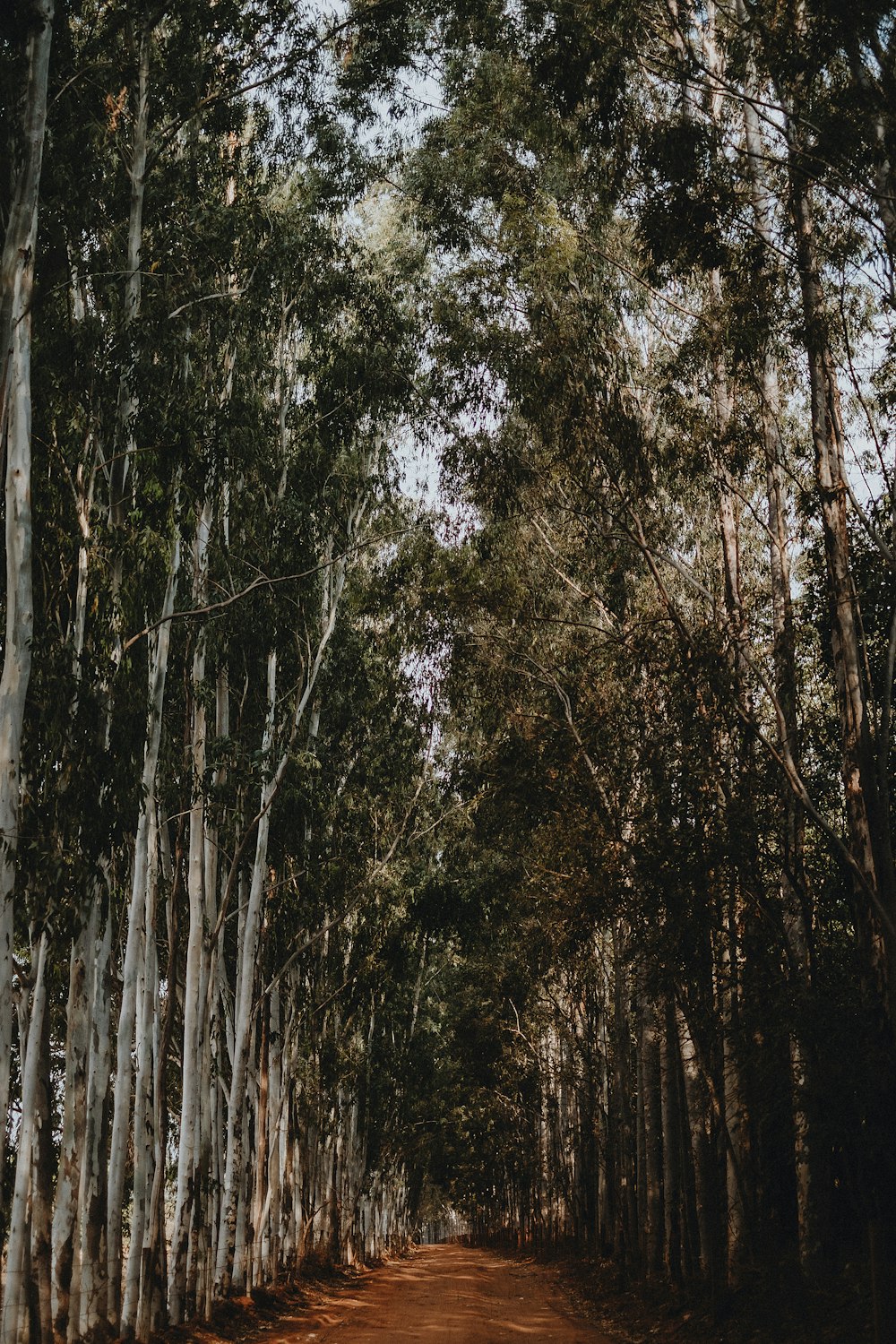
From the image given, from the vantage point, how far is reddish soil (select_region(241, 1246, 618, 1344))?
37.0 ft

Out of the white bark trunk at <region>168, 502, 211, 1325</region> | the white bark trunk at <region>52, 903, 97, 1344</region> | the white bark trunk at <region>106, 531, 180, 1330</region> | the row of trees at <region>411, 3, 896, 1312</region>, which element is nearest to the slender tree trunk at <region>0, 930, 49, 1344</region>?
the white bark trunk at <region>52, 903, 97, 1344</region>

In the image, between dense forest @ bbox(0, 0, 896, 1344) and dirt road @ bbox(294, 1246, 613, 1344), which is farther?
dirt road @ bbox(294, 1246, 613, 1344)

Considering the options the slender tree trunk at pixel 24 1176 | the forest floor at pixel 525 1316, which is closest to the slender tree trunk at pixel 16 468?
the slender tree trunk at pixel 24 1176

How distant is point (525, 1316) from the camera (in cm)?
1386

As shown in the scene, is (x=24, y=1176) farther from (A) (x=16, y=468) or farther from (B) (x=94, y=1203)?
(A) (x=16, y=468)

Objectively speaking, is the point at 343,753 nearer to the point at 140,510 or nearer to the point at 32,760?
the point at 140,510

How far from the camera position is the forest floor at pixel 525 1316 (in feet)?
31.1

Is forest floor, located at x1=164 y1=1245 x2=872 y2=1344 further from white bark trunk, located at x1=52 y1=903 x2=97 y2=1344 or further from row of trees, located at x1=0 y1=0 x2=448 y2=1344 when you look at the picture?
white bark trunk, located at x1=52 y1=903 x2=97 y2=1344

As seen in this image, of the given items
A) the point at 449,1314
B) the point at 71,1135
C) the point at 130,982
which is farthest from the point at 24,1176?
the point at 449,1314

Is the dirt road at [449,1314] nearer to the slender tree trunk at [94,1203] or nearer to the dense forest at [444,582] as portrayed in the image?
the dense forest at [444,582]

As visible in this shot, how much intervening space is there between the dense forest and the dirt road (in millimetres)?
1412

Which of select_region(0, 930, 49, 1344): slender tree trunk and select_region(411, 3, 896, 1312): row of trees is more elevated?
select_region(411, 3, 896, 1312): row of trees

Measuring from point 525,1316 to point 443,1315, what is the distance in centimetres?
100

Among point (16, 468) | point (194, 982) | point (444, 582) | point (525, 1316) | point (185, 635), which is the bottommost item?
point (525, 1316)
